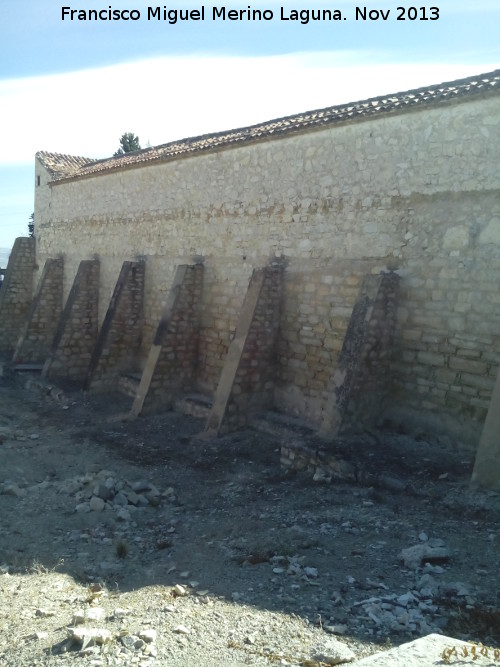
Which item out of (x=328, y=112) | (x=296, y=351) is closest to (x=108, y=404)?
(x=296, y=351)

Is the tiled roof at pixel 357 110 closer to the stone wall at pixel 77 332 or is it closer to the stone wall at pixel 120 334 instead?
the stone wall at pixel 120 334

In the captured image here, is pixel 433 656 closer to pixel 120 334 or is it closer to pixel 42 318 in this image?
pixel 120 334

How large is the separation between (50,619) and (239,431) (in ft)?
19.2

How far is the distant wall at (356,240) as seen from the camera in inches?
Answer: 314

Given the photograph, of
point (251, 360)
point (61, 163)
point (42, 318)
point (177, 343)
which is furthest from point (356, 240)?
point (61, 163)

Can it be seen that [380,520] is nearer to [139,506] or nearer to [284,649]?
[284,649]

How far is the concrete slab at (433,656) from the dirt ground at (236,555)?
0.61 meters

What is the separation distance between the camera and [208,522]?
7.31m

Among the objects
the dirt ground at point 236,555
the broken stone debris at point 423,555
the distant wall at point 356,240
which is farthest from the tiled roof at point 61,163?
the broken stone debris at point 423,555

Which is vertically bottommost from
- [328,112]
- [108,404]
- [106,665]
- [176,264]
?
[108,404]

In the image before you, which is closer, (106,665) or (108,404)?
(106,665)

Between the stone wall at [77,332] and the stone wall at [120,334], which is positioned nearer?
the stone wall at [120,334]

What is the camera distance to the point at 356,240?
31.4 ft

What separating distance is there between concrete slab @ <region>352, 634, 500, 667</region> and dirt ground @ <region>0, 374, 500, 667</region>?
0.61 meters
